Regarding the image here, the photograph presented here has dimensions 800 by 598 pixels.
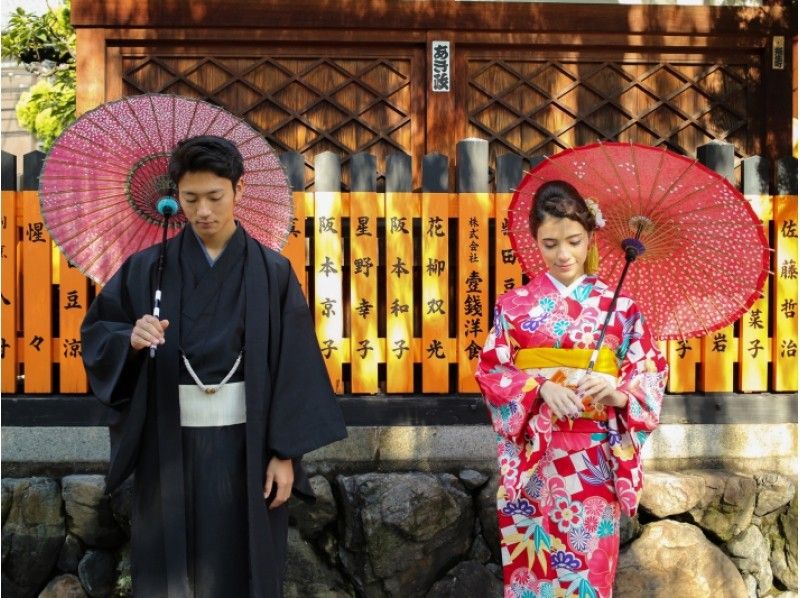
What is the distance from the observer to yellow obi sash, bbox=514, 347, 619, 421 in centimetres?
403

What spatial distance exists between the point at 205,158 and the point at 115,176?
0.73 metres

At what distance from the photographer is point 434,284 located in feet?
19.3

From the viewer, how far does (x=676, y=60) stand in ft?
→ 24.5

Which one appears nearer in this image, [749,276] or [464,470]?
[749,276]

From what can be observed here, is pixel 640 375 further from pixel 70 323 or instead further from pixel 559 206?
pixel 70 323

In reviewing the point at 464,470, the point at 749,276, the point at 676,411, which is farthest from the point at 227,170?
the point at 676,411

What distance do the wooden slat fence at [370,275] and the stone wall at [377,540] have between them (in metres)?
0.64

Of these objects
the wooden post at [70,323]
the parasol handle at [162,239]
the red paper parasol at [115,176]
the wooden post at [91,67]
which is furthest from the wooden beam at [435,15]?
the parasol handle at [162,239]

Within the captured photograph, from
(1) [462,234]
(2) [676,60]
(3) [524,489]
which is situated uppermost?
(2) [676,60]

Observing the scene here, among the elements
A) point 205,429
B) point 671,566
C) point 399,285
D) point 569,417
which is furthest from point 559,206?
point 671,566

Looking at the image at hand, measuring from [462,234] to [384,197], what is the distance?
547 mm

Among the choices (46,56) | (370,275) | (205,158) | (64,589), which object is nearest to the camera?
(205,158)

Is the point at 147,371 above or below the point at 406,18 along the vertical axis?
below

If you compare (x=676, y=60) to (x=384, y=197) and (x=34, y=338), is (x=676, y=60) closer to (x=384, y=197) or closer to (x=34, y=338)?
(x=384, y=197)
